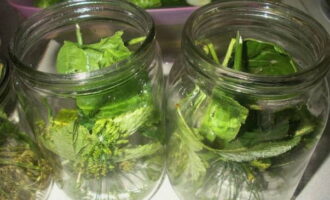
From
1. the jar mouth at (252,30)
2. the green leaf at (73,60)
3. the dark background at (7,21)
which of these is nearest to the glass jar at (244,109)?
the jar mouth at (252,30)

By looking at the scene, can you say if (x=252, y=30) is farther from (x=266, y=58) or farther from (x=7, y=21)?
(x=7, y=21)

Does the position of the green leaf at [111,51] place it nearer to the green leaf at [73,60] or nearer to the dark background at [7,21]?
the green leaf at [73,60]

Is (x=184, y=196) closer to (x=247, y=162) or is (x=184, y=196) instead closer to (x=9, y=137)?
(x=247, y=162)

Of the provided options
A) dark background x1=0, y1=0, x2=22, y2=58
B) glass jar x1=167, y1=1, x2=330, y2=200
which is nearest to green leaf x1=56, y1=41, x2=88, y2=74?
glass jar x1=167, y1=1, x2=330, y2=200

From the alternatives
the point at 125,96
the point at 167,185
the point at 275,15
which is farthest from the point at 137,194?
the point at 275,15

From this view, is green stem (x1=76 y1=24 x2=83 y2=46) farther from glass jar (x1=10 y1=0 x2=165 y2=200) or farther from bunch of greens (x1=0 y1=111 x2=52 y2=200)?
bunch of greens (x1=0 y1=111 x2=52 y2=200)
